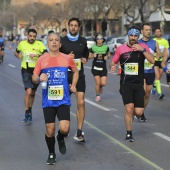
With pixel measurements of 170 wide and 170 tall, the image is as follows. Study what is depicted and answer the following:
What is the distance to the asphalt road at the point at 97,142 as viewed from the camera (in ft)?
21.6

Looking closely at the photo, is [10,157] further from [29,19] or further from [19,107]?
[29,19]

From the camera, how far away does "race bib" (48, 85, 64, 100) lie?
21.1ft

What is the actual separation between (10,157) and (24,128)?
7.57 ft

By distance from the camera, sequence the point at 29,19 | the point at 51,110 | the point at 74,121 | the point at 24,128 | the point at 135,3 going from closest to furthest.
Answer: the point at 51,110
the point at 24,128
the point at 74,121
the point at 135,3
the point at 29,19

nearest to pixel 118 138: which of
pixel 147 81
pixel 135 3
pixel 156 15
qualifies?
pixel 147 81

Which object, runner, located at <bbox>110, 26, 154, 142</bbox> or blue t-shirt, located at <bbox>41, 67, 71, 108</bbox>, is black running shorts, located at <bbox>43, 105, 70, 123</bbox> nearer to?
blue t-shirt, located at <bbox>41, 67, 71, 108</bbox>

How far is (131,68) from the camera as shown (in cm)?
809

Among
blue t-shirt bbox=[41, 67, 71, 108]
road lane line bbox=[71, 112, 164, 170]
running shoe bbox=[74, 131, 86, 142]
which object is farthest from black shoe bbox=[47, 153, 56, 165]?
running shoe bbox=[74, 131, 86, 142]

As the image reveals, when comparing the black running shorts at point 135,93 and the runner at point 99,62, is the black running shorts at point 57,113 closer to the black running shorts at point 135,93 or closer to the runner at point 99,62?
the black running shorts at point 135,93

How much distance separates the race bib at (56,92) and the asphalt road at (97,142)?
3.09 ft

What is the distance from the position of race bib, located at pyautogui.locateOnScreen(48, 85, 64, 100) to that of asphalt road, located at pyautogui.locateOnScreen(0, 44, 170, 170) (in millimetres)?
941

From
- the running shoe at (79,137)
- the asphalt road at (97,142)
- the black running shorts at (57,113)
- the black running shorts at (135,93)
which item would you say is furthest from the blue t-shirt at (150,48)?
the black running shorts at (57,113)

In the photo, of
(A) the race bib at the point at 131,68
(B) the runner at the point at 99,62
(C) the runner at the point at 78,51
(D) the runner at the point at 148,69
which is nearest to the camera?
(C) the runner at the point at 78,51

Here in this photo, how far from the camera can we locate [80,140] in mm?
7953
